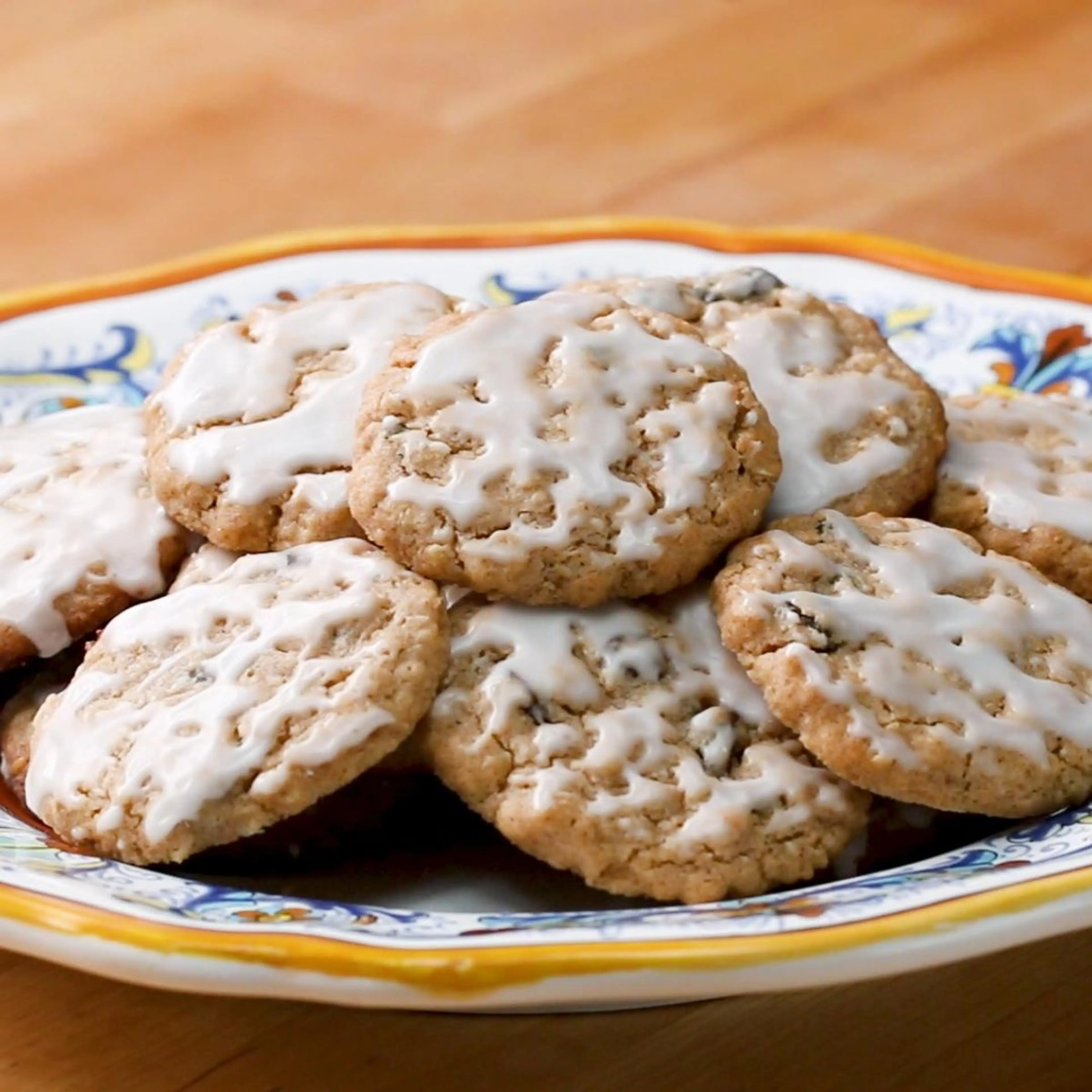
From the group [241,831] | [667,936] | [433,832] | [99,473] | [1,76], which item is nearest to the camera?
[667,936]

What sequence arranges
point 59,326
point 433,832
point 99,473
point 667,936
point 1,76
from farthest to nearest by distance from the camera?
point 1,76 < point 59,326 < point 99,473 < point 433,832 < point 667,936

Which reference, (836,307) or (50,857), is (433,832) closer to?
(50,857)

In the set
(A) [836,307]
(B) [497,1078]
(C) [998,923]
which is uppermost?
(A) [836,307]

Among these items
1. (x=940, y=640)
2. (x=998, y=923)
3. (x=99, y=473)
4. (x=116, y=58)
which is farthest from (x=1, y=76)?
(x=998, y=923)

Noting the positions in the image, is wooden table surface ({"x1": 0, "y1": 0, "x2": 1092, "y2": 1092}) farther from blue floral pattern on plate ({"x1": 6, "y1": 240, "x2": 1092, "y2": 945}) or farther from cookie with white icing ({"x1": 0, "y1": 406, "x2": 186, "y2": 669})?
cookie with white icing ({"x1": 0, "y1": 406, "x2": 186, "y2": 669})

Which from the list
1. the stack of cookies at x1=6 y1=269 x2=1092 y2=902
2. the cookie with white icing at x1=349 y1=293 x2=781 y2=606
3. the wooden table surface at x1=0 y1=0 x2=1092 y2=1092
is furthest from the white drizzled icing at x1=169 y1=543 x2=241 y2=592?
→ the wooden table surface at x1=0 y1=0 x2=1092 y2=1092

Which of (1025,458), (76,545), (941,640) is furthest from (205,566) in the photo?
(1025,458)

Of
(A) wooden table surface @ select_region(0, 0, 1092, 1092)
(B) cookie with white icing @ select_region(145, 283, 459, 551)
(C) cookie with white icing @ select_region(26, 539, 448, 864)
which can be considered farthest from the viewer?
(A) wooden table surface @ select_region(0, 0, 1092, 1092)
